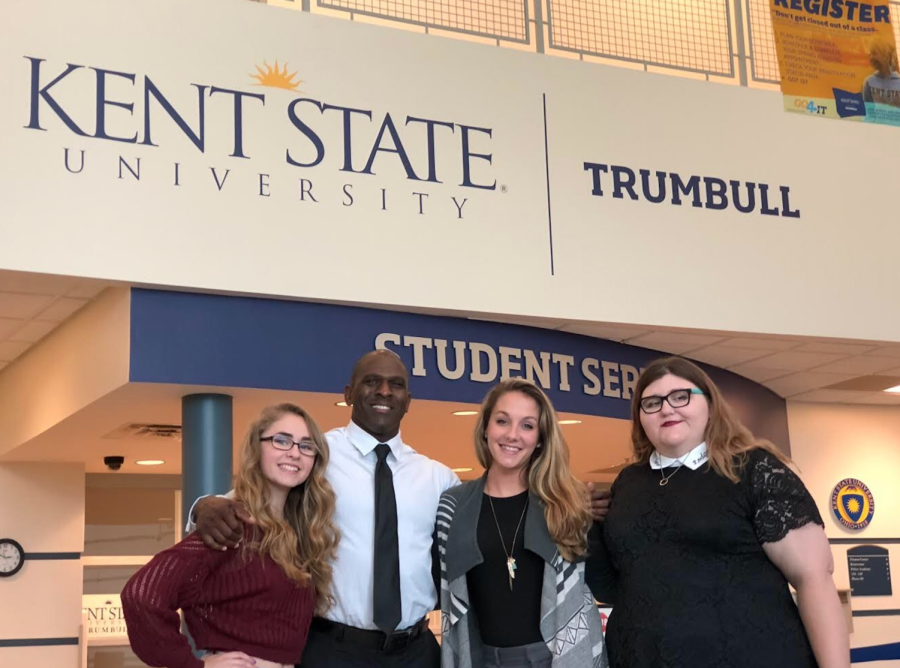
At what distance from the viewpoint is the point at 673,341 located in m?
7.79

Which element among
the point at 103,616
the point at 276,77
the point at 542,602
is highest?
the point at 276,77

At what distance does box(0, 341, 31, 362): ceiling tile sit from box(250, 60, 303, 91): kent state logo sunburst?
8.16 ft

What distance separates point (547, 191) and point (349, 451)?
3518mm

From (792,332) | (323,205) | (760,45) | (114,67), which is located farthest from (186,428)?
(760,45)

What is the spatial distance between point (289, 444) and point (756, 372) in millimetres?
6210

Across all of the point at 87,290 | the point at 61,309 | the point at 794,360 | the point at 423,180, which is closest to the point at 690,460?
the point at 423,180

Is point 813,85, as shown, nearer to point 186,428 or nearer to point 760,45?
point 760,45

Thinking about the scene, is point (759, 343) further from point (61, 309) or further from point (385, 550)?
point (385, 550)

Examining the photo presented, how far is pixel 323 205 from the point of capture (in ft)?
21.1

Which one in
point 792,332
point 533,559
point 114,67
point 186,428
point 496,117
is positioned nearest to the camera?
point 533,559

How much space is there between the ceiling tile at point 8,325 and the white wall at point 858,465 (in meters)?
6.57

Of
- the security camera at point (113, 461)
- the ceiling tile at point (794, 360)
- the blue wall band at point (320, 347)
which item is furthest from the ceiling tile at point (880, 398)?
the security camera at point (113, 461)

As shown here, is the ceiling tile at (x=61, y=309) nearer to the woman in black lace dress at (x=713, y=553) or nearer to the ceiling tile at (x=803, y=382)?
the woman in black lace dress at (x=713, y=553)

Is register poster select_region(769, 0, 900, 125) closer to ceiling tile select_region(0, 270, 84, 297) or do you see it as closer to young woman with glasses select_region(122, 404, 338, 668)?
ceiling tile select_region(0, 270, 84, 297)
